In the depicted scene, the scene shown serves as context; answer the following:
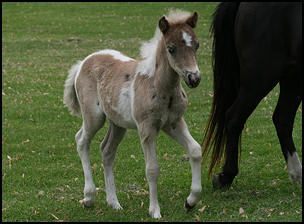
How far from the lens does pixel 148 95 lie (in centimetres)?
531

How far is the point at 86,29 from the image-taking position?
2186 cm

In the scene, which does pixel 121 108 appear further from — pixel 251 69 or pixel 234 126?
pixel 251 69

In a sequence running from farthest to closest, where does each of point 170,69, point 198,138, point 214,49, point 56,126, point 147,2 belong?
point 147,2, point 56,126, point 198,138, point 214,49, point 170,69

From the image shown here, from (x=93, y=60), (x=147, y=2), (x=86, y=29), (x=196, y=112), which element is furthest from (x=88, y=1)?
(x=93, y=60)

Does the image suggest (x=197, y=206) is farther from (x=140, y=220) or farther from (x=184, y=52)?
(x=184, y=52)

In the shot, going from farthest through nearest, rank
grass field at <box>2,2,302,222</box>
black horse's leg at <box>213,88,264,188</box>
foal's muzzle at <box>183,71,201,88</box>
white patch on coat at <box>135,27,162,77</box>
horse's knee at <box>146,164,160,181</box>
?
1. grass field at <box>2,2,302,222</box>
2. black horse's leg at <box>213,88,264,188</box>
3. white patch on coat at <box>135,27,162,77</box>
4. horse's knee at <box>146,164,160,181</box>
5. foal's muzzle at <box>183,71,201,88</box>

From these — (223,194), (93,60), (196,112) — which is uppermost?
(93,60)

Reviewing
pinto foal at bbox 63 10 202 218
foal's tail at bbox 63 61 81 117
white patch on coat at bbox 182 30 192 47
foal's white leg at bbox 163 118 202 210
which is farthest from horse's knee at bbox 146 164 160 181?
foal's tail at bbox 63 61 81 117

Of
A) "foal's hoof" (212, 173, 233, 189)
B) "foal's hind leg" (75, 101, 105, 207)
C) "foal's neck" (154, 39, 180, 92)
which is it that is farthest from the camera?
"foal's hoof" (212, 173, 233, 189)

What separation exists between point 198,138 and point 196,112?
1661 mm

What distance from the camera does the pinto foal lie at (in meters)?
4.96

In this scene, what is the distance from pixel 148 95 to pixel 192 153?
2.34 feet

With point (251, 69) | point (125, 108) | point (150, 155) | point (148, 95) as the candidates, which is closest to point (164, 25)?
point (148, 95)

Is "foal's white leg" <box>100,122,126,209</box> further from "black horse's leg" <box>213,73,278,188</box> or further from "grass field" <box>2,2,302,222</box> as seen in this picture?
"black horse's leg" <box>213,73,278,188</box>
